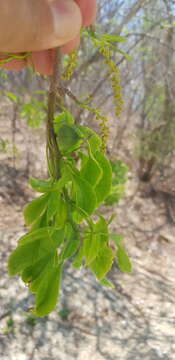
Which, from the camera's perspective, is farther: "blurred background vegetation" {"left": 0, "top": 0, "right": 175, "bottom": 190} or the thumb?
"blurred background vegetation" {"left": 0, "top": 0, "right": 175, "bottom": 190}

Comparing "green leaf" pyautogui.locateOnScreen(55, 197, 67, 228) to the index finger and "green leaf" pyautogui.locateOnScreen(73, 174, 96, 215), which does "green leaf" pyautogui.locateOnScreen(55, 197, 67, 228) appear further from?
the index finger

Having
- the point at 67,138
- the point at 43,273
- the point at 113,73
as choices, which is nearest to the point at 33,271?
the point at 43,273

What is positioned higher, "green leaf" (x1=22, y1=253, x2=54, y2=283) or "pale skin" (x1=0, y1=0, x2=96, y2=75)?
"pale skin" (x1=0, y1=0, x2=96, y2=75)

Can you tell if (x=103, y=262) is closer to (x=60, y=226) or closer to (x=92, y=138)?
(x=60, y=226)

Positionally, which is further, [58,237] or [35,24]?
A: [35,24]

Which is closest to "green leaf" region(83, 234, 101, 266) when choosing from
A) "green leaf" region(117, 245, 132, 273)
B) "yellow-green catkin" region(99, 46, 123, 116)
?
"green leaf" region(117, 245, 132, 273)

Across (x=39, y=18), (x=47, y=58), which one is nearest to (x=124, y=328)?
(x=47, y=58)

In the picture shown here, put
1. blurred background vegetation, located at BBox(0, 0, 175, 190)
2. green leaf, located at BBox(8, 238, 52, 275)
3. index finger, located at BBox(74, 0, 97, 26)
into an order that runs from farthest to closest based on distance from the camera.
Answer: blurred background vegetation, located at BBox(0, 0, 175, 190) < index finger, located at BBox(74, 0, 97, 26) < green leaf, located at BBox(8, 238, 52, 275)
